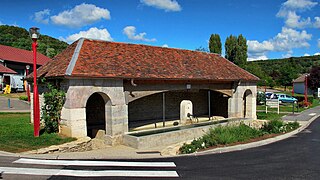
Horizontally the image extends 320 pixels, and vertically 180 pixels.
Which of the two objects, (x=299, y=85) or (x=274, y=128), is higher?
(x=299, y=85)

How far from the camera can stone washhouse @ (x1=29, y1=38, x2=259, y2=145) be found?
12.6 meters

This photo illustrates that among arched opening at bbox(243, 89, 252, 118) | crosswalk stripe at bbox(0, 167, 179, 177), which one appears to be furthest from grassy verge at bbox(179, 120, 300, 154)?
arched opening at bbox(243, 89, 252, 118)

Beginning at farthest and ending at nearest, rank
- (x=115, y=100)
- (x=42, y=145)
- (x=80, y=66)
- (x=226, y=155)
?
(x=115, y=100) < (x=80, y=66) < (x=42, y=145) < (x=226, y=155)

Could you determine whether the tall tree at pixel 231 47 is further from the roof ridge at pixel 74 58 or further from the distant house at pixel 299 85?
the roof ridge at pixel 74 58

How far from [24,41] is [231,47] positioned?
4787 centimetres

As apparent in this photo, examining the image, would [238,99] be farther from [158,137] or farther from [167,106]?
[158,137]

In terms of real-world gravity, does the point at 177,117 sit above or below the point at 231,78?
below

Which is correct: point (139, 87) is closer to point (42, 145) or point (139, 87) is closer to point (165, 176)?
point (42, 145)

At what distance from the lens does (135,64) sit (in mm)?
15430

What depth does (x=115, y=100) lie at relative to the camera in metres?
13.6

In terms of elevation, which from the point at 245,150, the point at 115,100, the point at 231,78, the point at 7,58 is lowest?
the point at 245,150

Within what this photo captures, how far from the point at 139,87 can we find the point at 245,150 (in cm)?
647

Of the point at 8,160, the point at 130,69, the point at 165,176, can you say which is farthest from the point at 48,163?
the point at 130,69

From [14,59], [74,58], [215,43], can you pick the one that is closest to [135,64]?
[74,58]
